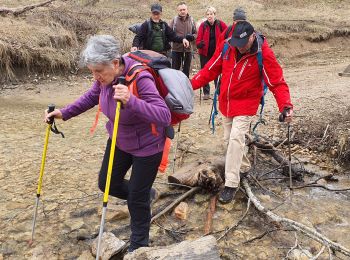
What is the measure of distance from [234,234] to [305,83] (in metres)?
9.49

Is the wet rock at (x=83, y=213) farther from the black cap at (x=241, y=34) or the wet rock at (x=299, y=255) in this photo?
the black cap at (x=241, y=34)

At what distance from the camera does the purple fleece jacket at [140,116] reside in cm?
328

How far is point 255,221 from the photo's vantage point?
16.7 ft

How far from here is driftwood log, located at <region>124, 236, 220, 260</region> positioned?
11.7 feet

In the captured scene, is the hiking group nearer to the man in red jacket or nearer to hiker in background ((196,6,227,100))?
the man in red jacket

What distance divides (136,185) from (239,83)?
6.82 feet

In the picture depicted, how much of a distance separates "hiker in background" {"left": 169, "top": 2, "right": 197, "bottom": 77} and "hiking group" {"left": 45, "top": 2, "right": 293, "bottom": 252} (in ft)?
15.7

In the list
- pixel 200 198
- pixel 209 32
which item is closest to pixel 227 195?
pixel 200 198

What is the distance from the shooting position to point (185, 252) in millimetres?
3584

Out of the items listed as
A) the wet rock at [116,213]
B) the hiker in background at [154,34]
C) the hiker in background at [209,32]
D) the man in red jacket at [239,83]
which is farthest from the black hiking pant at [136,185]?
the hiker in background at [209,32]

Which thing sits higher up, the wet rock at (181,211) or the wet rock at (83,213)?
the wet rock at (181,211)

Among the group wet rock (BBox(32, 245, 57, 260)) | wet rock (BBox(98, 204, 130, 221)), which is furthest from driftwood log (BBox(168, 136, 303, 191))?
wet rock (BBox(32, 245, 57, 260))

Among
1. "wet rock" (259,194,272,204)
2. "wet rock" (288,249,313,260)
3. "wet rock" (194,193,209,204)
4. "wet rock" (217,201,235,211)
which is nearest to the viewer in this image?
"wet rock" (288,249,313,260)

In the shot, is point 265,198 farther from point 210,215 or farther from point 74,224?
point 74,224
